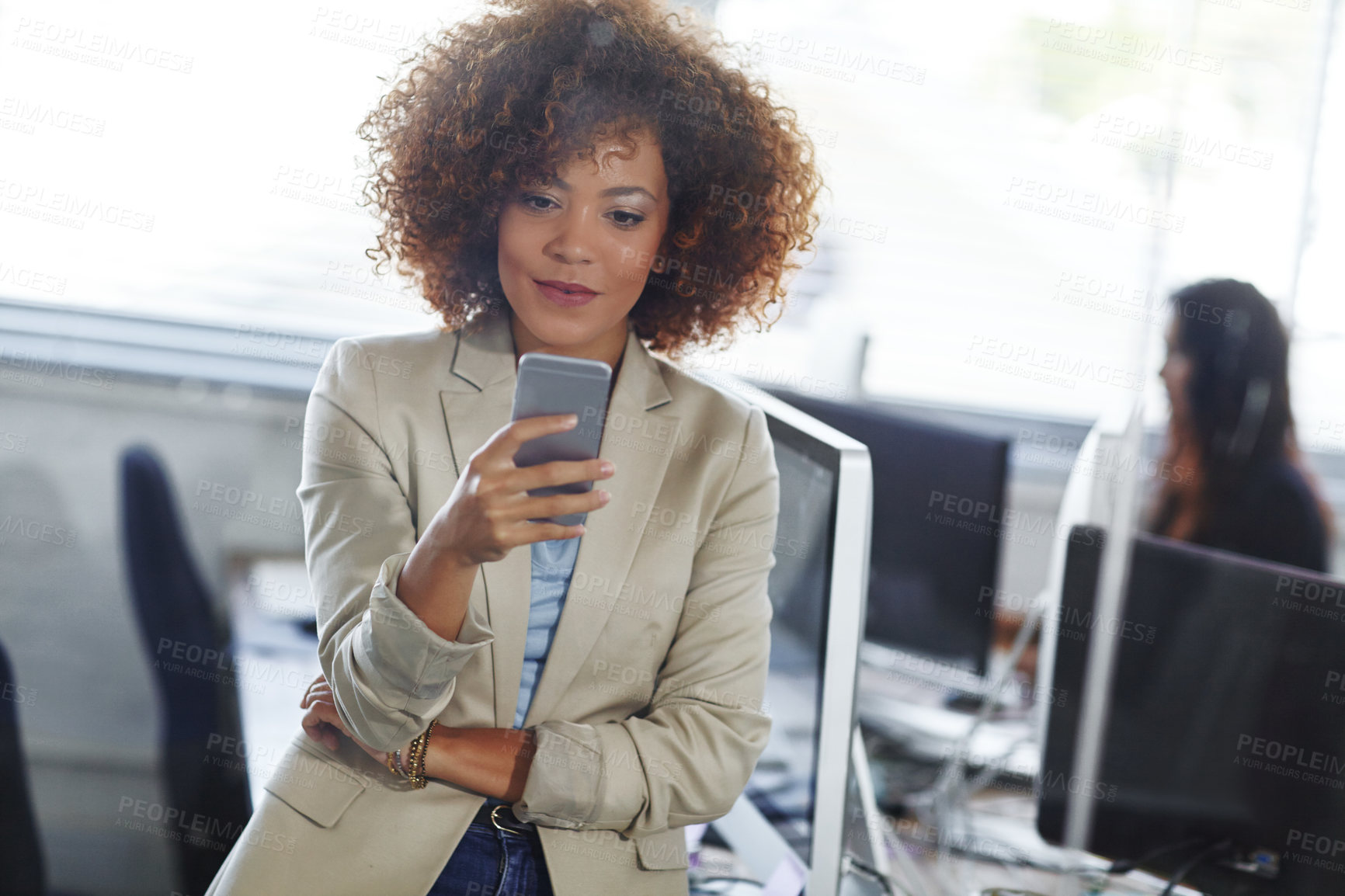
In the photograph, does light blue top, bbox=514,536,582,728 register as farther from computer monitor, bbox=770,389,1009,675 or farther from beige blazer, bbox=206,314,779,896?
computer monitor, bbox=770,389,1009,675

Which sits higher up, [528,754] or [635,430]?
[635,430]

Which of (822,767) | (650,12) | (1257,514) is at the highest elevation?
(650,12)

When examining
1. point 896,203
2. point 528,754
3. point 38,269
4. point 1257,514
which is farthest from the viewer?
point 896,203

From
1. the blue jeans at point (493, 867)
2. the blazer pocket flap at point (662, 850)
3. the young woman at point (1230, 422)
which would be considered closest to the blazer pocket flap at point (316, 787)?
the blue jeans at point (493, 867)

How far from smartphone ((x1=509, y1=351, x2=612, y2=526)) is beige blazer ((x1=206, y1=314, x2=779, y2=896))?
0.21 m

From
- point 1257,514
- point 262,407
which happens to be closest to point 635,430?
point 262,407

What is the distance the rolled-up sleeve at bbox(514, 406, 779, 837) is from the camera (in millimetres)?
964

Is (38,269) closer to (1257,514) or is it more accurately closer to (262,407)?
(262,407)

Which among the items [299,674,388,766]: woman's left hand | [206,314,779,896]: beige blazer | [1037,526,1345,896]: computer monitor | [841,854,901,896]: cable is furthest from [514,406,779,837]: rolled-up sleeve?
[1037,526,1345,896]: computer monitor

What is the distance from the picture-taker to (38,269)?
4.63 ft

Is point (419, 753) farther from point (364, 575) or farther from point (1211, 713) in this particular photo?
point (1211, 713)

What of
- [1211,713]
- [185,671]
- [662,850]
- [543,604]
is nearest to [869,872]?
[662,850]

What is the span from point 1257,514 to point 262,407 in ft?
6.23

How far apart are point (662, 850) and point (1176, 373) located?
159 centimetres
